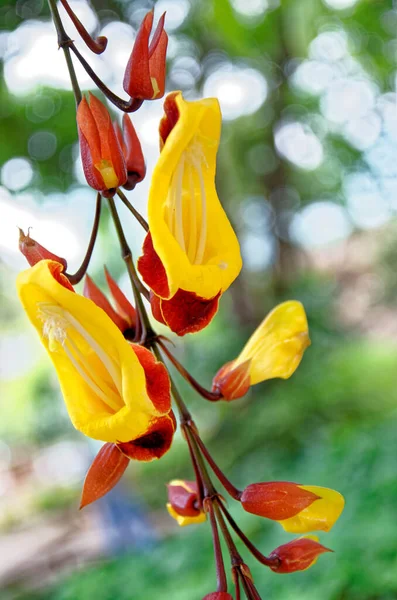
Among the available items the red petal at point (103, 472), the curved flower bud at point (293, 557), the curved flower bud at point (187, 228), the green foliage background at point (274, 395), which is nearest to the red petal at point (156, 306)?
the curved flower bud at point (187, 228)

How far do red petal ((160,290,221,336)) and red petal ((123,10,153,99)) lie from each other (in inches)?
6.3

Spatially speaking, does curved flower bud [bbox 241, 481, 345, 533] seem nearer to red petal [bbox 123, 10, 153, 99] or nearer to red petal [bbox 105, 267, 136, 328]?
red petal [bbox 105, 267, 136, 328]

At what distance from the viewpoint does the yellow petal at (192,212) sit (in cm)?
41

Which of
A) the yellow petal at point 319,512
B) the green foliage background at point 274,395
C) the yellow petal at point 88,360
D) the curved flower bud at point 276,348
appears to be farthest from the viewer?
the green foliage background at point 274,395

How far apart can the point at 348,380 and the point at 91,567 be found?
2.06 m

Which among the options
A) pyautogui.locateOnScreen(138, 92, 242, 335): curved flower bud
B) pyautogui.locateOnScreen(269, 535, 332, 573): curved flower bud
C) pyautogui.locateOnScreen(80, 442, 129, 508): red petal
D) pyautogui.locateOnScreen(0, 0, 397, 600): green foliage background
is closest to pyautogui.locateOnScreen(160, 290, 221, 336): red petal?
pyautogui.locateOnScreen(138, 92, 242, 335): curved flower bud

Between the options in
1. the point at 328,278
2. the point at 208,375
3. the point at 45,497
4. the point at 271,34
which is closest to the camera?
the point at 271,34

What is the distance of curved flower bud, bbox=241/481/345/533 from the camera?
0.50 metres

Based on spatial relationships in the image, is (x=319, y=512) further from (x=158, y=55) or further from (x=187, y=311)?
(x=158, y=55)

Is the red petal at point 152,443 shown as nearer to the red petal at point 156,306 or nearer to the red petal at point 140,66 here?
the red petal at point 156,306

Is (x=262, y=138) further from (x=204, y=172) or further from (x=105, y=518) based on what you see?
(x=204, y=172)

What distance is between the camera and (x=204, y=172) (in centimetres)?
46

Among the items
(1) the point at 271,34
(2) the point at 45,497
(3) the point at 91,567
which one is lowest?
(2) the point at 45,497

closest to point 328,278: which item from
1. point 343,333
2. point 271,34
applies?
point 343,333
